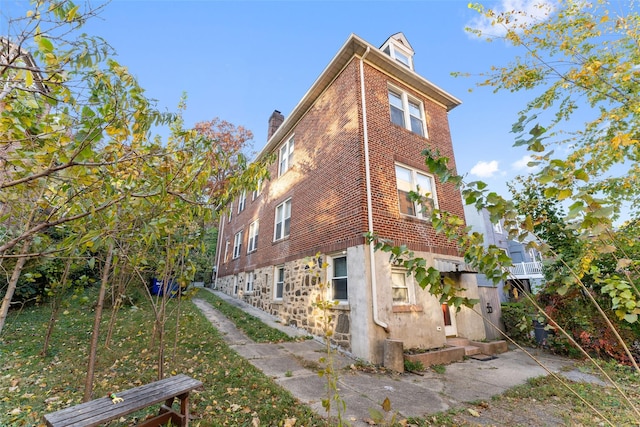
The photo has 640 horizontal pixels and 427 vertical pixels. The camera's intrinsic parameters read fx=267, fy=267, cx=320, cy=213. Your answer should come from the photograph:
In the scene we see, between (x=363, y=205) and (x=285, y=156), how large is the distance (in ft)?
21.3

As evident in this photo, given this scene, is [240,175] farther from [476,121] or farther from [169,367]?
[476,121]

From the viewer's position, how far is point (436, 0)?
7.87 m

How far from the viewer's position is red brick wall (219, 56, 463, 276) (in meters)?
7.62

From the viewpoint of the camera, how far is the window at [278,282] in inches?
429

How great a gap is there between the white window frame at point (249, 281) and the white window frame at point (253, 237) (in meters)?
1.23

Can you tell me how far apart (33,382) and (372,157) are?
844 centimetres

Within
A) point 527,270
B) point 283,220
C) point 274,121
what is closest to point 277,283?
point 283,220

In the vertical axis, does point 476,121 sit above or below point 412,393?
above

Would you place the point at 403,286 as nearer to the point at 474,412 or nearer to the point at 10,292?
the point at 474,412

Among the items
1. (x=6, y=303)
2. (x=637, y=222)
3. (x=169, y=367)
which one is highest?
(x=637, y=222)

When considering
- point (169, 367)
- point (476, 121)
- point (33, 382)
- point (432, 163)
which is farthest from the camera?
point (476, 121)

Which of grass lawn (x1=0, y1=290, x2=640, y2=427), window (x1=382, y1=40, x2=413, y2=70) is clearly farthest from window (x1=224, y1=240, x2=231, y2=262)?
window (x1=382, y1=40, x2=413, y2=70)

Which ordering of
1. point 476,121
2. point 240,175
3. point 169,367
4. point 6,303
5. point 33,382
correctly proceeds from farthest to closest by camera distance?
point 476,121 < point 169,367 < point 33,382 < point 6,303 < point 240,175

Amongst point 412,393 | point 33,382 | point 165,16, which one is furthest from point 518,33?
point 33,382
